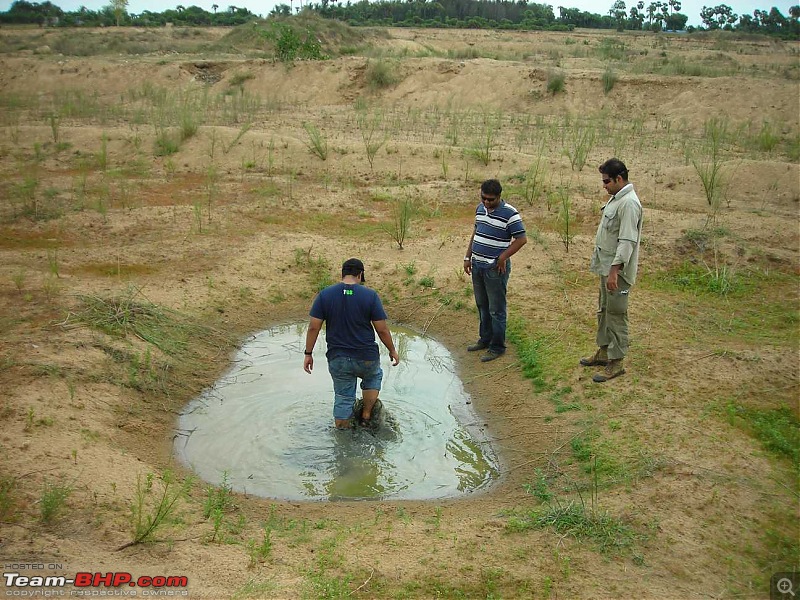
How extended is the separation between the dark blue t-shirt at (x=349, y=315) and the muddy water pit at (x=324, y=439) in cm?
82

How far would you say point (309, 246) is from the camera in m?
10.0

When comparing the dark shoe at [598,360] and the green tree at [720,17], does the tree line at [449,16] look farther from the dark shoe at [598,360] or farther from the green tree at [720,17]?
the dark shoe at [598,360]

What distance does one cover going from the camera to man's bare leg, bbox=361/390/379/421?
19.3 ft

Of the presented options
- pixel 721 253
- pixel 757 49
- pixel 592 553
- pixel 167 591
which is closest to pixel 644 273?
pixel 721 253

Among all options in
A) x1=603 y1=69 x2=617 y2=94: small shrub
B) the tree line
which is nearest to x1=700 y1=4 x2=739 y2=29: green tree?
the tree line

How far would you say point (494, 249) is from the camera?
22.3 ft

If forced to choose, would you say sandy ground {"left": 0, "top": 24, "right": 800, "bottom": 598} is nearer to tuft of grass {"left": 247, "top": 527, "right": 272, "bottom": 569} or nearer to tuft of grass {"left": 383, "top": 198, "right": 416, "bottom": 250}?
tuft of grass {"left": 247, "top": 527, "right": 272, "bottom": 569}

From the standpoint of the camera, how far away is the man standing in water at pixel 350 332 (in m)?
5.49

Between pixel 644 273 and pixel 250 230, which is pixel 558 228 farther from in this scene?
pixel 250 230

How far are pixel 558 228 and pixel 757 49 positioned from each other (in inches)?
1347

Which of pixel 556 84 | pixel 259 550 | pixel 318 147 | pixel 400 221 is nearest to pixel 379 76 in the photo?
pixel 556 84

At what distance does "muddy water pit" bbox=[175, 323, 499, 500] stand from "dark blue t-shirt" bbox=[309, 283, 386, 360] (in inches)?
32.3

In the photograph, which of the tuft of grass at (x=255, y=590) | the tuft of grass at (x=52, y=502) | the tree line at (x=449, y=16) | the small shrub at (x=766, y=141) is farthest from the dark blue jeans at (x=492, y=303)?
the tree line at (x=449, y=16)

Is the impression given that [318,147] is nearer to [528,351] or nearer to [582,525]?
[528,351]
